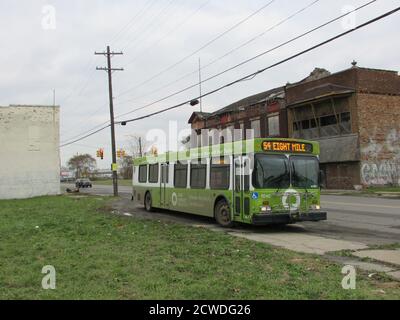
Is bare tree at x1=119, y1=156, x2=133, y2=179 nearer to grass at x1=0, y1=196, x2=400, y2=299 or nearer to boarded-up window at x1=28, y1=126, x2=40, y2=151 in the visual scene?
boarded-up window at x1=28, y1=126, x2=40, y2=151

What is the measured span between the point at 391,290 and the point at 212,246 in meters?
4.47

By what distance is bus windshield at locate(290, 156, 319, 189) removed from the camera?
14.3m

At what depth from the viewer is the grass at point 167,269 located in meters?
6.45

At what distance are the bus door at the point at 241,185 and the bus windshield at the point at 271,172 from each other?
0.31 m

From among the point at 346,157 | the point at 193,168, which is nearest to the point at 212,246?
the point at 193,168

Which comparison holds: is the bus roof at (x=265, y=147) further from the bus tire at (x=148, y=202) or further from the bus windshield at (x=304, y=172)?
the bus tire at (x=148, y=202)

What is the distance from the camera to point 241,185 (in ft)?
46.9

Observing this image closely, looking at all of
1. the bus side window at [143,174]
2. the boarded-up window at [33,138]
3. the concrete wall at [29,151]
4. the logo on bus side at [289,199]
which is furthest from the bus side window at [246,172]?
the boarded-up window at [33,138]

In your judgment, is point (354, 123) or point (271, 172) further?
point (354, 123)

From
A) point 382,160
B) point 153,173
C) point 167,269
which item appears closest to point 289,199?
point 167,269

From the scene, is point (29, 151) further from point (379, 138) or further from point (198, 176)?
point (379, 138)

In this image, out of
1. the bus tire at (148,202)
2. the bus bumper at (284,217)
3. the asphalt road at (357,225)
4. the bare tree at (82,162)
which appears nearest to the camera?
the asphalt road at (357,225)

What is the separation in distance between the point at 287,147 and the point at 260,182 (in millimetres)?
1492

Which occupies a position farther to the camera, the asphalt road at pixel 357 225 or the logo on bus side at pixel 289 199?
the logo on bus side at pixel 289 199
